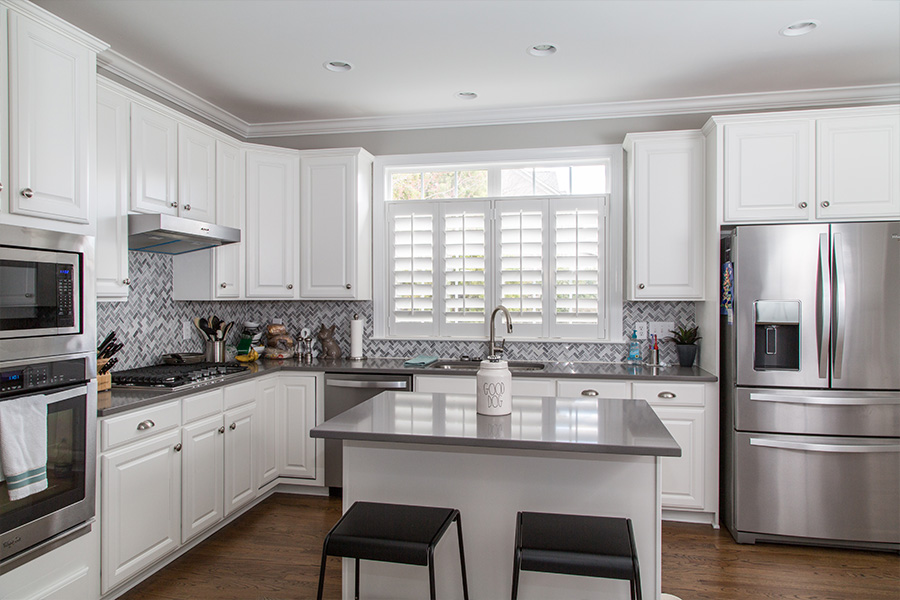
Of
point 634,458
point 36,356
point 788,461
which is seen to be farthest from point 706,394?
point 36,356

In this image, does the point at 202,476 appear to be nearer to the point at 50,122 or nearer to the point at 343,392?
the point at 343,392

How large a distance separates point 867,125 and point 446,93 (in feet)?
8.22

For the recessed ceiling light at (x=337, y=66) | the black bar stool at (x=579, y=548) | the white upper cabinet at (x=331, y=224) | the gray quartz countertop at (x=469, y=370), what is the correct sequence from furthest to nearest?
the white upper cabinet at (x=331, y=224)
the gray quartz countertop at (x=469, y=370)
the recessed ceiling light at (x=337, y=66)
the black bar stool at (x=579, y=548)

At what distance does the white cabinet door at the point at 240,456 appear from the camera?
3277mm

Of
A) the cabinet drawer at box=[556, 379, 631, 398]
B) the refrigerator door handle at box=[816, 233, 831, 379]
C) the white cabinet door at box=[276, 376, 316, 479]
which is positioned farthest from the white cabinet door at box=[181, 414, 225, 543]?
the refrigerator door handle at box=[816, 233, 831, 379]

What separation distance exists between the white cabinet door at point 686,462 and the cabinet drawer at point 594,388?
0.22 meters

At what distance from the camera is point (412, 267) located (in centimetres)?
429

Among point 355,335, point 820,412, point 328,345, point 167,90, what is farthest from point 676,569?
point 167,90

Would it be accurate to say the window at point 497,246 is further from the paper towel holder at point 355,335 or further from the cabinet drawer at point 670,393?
the cabinet drawer at point 670,393

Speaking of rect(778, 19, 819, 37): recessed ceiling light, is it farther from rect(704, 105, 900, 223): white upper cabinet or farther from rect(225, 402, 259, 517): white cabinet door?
rect(225, 402, 259, 517): white cabinet door

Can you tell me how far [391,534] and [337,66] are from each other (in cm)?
270

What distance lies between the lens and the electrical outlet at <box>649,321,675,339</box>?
3.97 meters

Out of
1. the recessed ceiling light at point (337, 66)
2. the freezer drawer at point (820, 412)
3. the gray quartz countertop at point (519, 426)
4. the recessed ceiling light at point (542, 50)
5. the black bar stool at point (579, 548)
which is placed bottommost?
the black bar stool at point (579, 548)

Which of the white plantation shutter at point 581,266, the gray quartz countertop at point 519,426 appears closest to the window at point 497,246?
the white plantation shutter at point 581,266
